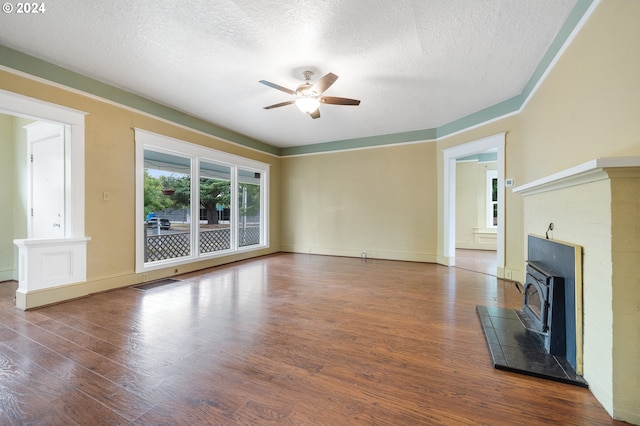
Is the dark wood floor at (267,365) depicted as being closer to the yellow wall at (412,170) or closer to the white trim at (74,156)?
the yellow wall at (412,170)

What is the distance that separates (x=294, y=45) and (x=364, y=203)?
4.17 m

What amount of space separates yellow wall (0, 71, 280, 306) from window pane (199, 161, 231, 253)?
123 cm

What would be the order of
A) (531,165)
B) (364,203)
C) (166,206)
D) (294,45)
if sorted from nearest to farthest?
(294,45), (531,165), (166,206), (364,203)

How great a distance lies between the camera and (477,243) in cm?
777

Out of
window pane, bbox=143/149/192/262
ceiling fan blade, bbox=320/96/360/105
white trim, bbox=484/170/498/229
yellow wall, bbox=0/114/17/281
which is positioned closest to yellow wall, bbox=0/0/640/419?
window pane, bbox=143/149/192/262

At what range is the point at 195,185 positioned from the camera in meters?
5.00

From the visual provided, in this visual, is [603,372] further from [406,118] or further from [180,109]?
[180,109]

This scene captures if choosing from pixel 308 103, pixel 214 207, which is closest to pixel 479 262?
pixel 308 103

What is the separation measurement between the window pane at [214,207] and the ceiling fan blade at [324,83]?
125 inches

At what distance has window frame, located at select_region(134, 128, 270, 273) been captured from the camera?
4082mm

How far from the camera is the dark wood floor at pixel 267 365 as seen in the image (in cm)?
145

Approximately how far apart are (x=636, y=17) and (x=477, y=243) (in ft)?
23.1

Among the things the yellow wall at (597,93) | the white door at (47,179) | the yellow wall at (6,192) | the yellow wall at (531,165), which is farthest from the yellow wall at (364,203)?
the yellow wall at (6,192)

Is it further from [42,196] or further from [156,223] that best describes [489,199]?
[42,196]
